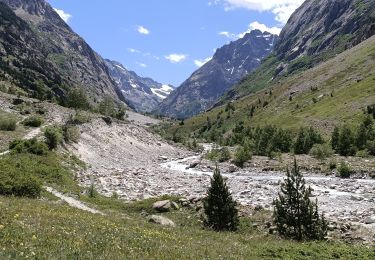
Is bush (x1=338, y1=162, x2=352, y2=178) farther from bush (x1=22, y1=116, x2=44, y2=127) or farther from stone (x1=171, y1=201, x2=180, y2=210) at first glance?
bush (x1=22, y1=116, x2=44, y2=127)

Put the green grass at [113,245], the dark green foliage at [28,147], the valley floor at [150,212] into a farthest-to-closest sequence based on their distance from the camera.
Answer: the dark green foliage at [28,147] → the valley floor at [150,212] → the green grass at [113,245]

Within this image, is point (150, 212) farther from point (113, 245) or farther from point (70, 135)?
point (70, 135)

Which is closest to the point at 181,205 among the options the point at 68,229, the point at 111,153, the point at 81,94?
the point at 68,229

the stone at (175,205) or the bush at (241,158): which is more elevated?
the bush at (241,158)

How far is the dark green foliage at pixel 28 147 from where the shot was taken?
58237mm

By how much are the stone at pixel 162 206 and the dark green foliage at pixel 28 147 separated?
2549cm

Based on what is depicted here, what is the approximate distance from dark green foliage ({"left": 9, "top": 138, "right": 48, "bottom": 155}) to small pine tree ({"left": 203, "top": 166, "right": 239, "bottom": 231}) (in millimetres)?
A: 33798

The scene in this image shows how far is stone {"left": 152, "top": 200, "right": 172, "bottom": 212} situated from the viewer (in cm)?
3984

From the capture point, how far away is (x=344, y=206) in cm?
4691

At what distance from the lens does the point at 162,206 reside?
1580 inches

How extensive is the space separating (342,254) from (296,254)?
276 centimetres

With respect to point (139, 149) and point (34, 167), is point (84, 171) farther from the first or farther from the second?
point (139, 149)

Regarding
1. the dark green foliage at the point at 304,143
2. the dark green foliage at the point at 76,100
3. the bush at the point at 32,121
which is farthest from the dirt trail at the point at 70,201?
the dark green foliage at the point at 76,100

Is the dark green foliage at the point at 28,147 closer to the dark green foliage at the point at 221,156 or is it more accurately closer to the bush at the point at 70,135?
the bush at the point at 70,135
